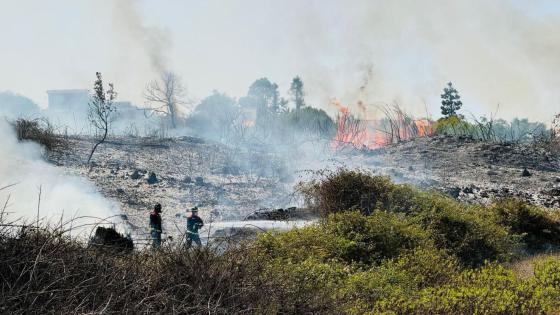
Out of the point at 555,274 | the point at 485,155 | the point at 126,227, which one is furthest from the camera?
the point at 485,155

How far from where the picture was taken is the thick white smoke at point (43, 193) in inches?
528

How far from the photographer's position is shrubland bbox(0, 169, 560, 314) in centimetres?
522

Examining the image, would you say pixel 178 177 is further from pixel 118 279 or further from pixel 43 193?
pixel 118 279

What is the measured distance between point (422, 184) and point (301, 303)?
16.9 meters

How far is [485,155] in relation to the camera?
97.4ft

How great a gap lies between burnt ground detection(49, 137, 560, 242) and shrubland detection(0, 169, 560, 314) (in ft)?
19.3

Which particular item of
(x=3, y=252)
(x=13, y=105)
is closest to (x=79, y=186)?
(x=3, y=252)

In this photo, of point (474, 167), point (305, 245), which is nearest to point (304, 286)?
point (305, 245)

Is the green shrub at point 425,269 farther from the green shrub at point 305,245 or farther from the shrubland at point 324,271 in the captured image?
the green shrub at point 305,245

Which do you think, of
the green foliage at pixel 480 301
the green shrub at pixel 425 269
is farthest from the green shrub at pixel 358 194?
the green foliage at pixel 480 301

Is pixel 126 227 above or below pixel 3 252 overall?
below

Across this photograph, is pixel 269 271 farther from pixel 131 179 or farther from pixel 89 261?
pixel 131 179

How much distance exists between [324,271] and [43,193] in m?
9.23

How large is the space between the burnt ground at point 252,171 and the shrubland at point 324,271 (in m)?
5.90
